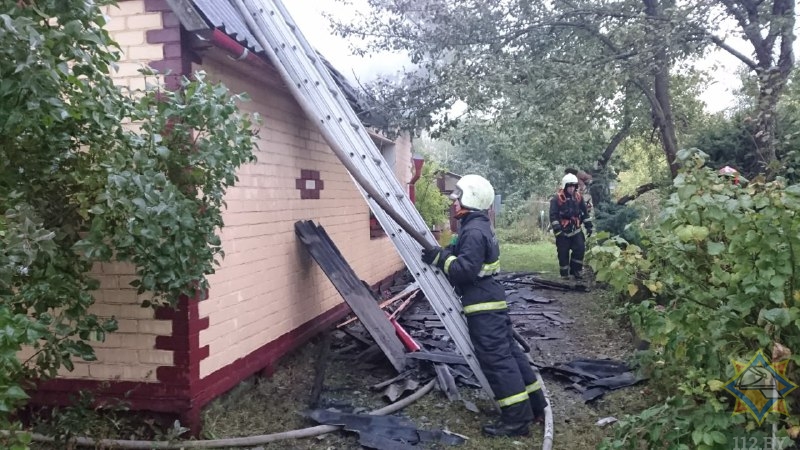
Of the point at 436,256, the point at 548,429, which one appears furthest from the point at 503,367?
the point at 436,256

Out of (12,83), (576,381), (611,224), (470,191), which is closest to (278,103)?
(470,191)

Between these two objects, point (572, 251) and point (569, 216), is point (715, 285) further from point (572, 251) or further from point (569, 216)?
point (572, 251)

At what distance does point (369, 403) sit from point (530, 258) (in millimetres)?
10914

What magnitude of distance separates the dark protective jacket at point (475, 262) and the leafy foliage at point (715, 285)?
1.15 meters

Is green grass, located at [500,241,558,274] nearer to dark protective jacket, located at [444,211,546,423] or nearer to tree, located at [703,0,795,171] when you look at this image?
tree, located at [703,0,795,171]

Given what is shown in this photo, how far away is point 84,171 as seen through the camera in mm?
2695

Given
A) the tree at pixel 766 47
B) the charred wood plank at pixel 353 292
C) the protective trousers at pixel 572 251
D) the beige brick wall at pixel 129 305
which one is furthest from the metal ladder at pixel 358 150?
the protective trousers at pixel 572 251

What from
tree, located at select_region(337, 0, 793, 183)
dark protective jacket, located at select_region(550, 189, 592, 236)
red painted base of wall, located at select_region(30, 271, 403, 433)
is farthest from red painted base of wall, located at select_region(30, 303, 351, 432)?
dark protective jacket, located at select_region(550, 189, 592, 236)

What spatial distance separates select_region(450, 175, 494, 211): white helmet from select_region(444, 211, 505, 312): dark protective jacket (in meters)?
0.07

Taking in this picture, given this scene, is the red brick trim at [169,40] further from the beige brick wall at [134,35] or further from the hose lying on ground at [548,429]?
the hose lying on ground at [548,429]

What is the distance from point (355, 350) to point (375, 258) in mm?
2803

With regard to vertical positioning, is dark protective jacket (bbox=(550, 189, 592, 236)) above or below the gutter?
below

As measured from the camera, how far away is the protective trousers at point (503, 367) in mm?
4039

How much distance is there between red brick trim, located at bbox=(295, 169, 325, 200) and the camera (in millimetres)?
5746
